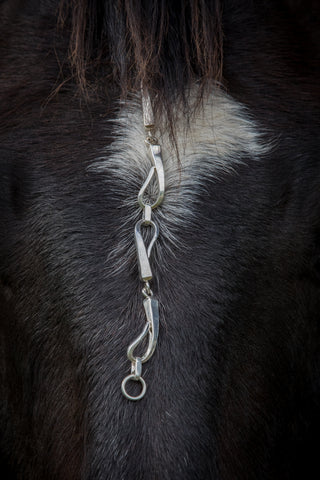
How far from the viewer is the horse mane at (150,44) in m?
1.08

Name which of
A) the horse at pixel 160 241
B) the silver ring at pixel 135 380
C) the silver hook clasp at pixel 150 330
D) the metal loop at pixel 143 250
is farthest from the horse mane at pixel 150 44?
the silver ring at pixel 135 380

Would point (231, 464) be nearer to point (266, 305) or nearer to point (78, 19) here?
point (266, 305)

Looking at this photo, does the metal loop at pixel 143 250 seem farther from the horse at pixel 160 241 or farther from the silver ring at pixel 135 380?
the silver ring at pixel 135 380

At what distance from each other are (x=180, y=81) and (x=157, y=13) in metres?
0.13

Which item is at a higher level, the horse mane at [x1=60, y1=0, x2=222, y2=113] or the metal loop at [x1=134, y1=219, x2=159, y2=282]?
the horse mane at [x1=60, y1=0, x2=222, y2=113]

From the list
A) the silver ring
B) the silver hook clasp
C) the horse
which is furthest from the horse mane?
the silver ring

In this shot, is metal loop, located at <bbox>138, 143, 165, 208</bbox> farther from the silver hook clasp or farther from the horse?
the silver hook clasp

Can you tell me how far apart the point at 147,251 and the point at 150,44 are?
15.6 inches

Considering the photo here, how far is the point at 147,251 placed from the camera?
1.00 meters

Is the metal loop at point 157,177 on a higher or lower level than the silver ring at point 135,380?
higher

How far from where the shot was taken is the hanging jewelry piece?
0.93 m

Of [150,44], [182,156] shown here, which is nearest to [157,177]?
[182,156]

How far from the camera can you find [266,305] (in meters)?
1.07

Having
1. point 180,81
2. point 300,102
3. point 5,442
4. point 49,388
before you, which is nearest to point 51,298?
point 49,388
